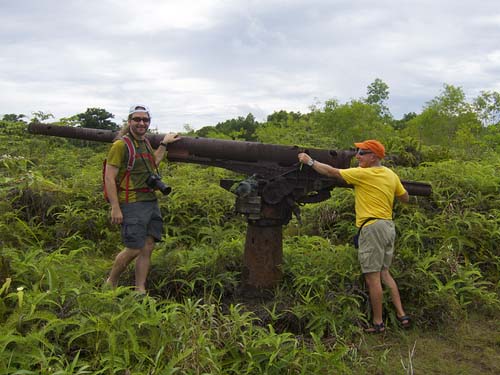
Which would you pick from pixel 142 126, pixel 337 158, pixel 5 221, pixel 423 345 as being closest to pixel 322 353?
pixel 423 345

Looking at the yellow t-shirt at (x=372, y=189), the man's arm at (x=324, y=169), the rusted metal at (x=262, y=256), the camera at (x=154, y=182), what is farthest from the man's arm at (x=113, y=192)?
the yellow t-shirt at (x=372, y=189)

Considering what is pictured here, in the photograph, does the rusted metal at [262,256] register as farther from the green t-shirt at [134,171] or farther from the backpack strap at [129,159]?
the backpack strap at [129,159]

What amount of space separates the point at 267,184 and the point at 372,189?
105 cm

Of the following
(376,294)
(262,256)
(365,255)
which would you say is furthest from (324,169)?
(376,294)

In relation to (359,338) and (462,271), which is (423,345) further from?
(462,271)

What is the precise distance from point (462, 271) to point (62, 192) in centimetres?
628

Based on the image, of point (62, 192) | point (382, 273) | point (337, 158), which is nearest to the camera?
point (382, 273)

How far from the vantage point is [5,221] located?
6781 mm

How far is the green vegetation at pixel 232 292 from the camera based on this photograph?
3076mm

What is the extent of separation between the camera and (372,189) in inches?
169

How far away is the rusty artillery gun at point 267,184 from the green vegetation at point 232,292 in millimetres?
324

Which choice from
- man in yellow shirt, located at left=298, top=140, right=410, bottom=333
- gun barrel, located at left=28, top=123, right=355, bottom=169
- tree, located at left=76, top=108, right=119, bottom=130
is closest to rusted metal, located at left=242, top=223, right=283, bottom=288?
gun barrel, located at left=28, top=123, right=355, bottom=169

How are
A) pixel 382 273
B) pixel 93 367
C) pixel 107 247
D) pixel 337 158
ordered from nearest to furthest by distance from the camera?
1. pixel 93 367
2. pixel 382 273
3. pixel 337 158
4. pixel 107 247

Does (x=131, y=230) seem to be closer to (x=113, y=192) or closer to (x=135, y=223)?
(x=135, y=223)
